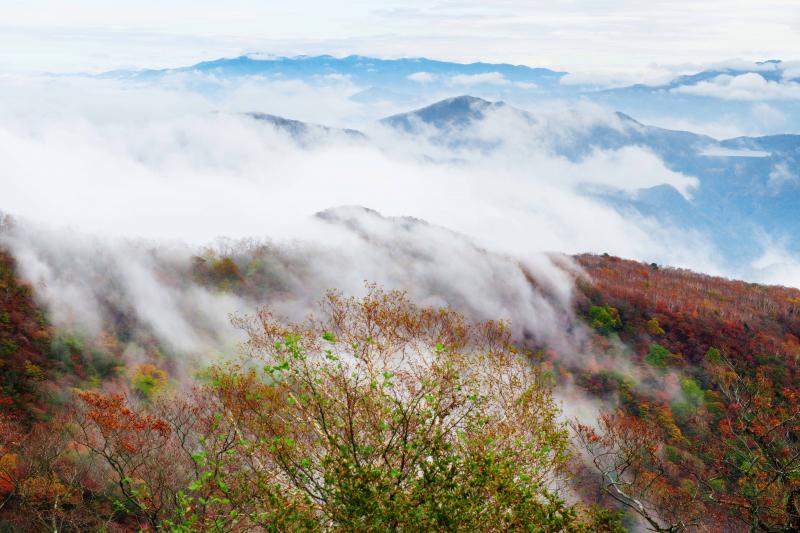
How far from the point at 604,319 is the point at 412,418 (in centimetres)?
13976

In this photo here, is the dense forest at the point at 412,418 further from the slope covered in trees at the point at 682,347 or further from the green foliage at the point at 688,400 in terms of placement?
the slope covered in trees at the point at 682,347

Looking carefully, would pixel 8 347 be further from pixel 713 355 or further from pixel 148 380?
pixel 713 355

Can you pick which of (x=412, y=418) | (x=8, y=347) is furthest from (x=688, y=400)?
(x=8, y=347)

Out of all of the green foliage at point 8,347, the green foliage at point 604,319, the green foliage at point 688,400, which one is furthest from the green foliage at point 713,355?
the green foliage at point 8,347

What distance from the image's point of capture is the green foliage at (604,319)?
468 feet

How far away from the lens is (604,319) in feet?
475

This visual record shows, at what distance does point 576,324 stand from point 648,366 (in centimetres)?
2544

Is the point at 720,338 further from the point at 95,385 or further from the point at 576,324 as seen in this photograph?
the point at 95,385

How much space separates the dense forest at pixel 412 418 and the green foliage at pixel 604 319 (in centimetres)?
45

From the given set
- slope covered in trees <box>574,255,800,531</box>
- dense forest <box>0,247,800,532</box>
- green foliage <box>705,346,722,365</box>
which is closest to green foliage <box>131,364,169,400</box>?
dense forest <box>0,247,800,532</box>

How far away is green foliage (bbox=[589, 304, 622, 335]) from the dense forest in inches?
17.6

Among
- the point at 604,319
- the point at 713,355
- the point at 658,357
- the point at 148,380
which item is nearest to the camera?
the point at 148,380

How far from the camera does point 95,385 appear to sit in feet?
289

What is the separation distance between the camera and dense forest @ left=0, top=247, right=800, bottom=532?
48.0 feet
